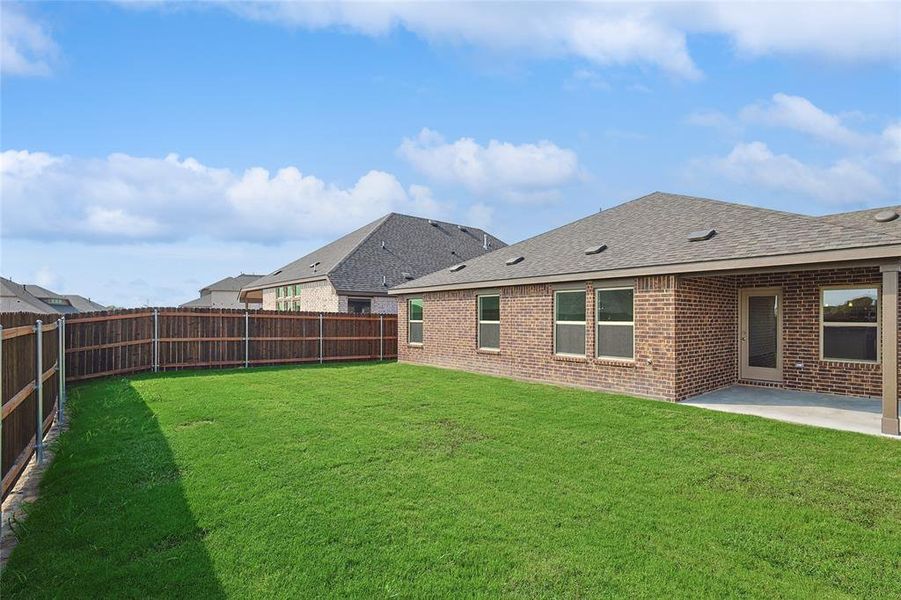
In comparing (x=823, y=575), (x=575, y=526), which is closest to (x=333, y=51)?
(x=575, y=526)

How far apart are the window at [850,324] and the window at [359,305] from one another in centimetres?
1616

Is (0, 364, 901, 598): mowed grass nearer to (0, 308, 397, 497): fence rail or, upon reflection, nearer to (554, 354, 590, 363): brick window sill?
(0, 308, 397, 497): fence rail

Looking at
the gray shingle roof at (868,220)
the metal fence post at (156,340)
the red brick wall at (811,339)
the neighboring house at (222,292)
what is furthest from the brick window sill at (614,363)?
the neighboring house at (222,292)

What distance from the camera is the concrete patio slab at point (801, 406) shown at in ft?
24.2

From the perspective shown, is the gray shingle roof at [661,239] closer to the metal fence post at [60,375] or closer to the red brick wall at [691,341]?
the red brick wall at [691,341]

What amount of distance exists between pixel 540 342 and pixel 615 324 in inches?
79.9

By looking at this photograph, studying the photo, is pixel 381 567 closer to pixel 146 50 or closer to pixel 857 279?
pixel 857 279

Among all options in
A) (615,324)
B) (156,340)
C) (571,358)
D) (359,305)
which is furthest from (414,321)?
(615,324)

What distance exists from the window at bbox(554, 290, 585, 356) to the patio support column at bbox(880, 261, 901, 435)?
5.12 m

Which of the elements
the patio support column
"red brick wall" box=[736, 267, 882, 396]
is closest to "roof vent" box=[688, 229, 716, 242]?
"red brick wall" box=[736, 267, 882, 396]

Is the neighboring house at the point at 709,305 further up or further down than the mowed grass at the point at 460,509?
further up

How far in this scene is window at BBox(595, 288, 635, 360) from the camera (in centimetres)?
998

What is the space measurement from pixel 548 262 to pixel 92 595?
10658 millimetres

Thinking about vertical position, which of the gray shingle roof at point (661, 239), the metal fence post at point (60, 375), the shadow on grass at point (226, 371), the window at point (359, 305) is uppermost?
the gray shingle roof at point (661, 239)
